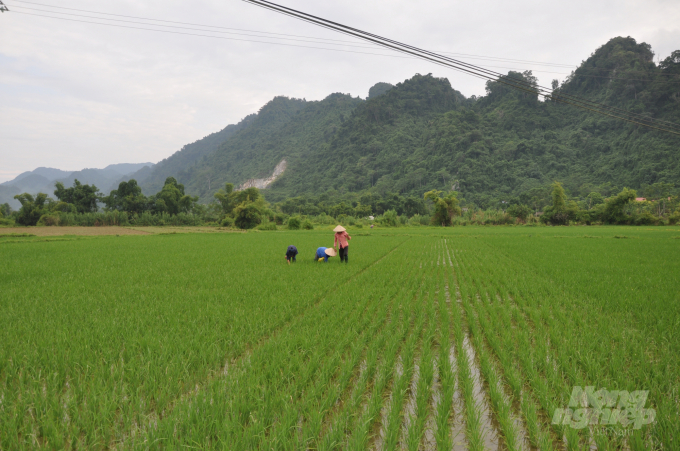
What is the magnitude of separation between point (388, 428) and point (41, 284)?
26.4 ft

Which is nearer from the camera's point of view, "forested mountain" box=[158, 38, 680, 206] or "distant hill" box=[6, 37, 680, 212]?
"forested mountain" box=[158, 38, 680, 206]

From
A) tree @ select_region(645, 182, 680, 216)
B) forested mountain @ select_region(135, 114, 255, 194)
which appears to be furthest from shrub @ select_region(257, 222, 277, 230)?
forested mountain @ select_region(135, 114, 255, 194)

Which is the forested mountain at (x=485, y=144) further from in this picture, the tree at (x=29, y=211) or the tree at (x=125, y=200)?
the tree at (x=29, y=211)

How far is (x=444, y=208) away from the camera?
41.4m

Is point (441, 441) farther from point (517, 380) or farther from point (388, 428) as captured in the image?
point (517, 380)

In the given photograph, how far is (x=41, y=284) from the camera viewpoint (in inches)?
262

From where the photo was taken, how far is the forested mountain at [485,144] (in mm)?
66375

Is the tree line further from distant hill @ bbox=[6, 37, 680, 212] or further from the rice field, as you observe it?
the rice field

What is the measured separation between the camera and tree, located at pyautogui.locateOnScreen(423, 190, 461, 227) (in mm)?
41219

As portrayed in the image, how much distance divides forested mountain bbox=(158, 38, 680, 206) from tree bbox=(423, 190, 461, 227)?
2379 cm

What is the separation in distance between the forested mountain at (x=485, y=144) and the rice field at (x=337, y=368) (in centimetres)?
6320

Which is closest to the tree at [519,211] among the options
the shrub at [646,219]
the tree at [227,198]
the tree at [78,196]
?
the shrub at [646,219]

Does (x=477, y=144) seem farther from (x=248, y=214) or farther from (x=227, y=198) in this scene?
(x=248, y=214)

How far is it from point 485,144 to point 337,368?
299 ft
